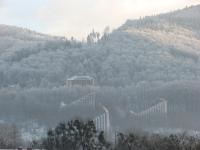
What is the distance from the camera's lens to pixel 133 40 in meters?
185

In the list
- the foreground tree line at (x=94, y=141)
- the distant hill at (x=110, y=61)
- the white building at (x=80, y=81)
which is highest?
the foreground tree line at (x=94, y=141)

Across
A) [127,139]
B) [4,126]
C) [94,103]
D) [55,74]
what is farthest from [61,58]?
[127,139]

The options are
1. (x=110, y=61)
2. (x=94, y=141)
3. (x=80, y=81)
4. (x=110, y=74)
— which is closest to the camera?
(x=94, y=141)

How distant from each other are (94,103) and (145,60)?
3977 centimetres

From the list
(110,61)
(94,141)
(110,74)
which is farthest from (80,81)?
(94,141)

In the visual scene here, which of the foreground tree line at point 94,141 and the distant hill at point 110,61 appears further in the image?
the distant hill at point 110,61

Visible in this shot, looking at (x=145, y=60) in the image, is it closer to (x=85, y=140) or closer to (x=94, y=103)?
(x=94, y=103)

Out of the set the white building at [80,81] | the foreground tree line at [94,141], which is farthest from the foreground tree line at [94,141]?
the white building at [80,81]

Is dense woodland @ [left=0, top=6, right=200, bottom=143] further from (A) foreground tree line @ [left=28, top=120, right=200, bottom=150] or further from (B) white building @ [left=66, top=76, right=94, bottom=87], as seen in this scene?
(A) foreground tree line @ [left=28, top=120, right=200, bottom=150]

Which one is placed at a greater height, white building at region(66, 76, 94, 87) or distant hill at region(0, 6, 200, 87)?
distant hill at region(0, 6, 200, 87)

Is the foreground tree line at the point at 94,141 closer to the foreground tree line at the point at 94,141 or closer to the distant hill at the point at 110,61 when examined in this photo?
the foreground tree line at the point at 94,141

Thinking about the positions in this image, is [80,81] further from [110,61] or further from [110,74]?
[110,61]

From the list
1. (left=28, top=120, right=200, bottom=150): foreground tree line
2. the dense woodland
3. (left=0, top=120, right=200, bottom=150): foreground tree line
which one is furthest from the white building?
(left=28, top=120, right=200, bottom=150): foreground tree line

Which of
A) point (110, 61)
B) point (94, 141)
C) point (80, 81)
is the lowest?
point (80, 81)
